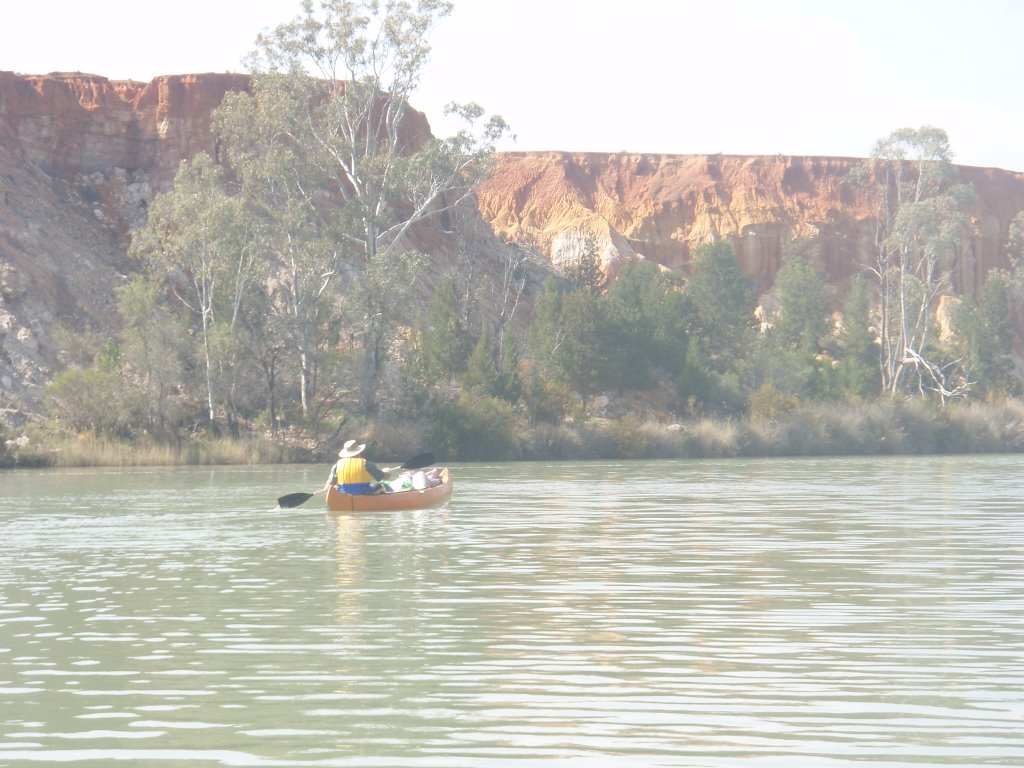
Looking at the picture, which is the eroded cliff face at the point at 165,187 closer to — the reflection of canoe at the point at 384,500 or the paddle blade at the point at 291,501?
the paddle blade at the point at 291,501

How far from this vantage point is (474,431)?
4756 cm

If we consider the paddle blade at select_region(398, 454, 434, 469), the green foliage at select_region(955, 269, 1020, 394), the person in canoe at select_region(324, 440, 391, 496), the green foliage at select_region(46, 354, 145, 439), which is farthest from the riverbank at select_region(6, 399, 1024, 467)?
the person in canoe at select_region(324, 440, 391, 496)

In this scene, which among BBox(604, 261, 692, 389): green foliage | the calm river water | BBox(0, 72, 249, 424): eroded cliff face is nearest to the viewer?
the calm river water

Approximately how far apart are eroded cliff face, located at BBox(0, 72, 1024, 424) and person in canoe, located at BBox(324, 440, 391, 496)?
79.1ft

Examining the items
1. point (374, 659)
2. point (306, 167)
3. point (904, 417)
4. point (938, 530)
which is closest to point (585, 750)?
point (374, 659)

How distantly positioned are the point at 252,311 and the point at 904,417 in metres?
24.9

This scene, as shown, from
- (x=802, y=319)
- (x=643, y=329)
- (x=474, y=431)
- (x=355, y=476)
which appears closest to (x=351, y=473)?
(x=355, y=476)

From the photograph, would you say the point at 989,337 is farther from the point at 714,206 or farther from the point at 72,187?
the point at 72,187

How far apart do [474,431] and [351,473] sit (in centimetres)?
2224

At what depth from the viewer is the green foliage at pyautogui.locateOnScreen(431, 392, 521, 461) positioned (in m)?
47.3

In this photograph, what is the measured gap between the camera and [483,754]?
8.23m

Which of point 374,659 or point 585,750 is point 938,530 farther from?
point 585,750

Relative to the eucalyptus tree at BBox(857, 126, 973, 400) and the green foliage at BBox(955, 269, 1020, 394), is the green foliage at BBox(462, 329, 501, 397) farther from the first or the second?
the green foliage at BBox(955, 269, 1020, 394)

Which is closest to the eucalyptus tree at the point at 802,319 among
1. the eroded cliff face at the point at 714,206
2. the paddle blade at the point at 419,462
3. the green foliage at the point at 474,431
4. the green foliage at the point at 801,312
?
the green foliage at the point at 801,312
